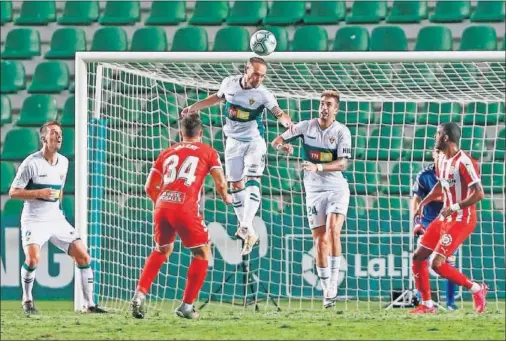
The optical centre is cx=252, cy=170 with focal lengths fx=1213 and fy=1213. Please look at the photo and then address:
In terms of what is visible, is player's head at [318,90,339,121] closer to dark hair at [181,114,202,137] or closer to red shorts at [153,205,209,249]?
dark hair at [181,114,202,137]

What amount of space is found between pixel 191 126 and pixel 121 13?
6783 mm

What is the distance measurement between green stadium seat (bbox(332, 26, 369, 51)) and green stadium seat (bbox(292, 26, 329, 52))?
0.50 ft

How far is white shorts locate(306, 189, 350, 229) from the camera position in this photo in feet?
33.0

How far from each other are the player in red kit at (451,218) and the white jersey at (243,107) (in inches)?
57.5

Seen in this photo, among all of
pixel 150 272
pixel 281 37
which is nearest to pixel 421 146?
pixel 281 37

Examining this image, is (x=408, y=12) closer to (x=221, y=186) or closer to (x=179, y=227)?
(x=221, y=186)

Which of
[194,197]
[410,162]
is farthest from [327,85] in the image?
[194,197]

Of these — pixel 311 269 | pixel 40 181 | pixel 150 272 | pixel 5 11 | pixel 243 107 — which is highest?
pixel 5 11

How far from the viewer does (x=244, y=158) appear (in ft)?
33.1

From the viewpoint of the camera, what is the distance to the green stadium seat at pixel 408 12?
47.4 feet

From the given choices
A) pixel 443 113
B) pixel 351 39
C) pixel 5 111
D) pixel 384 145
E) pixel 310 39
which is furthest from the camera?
pixel 5 111

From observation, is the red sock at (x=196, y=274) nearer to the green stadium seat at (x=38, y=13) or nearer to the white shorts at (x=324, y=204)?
the white shorts at (x=324, y=204)

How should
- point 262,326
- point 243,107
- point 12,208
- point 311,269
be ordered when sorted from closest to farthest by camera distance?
point 262,326
point 243,107
point 311,269
point 12,208

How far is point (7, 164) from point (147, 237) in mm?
2702
